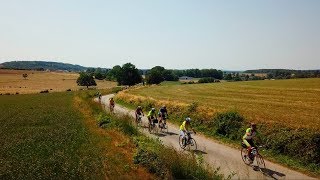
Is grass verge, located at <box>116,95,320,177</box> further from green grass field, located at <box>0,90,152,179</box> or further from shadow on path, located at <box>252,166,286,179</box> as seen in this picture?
green grass field, located at <box>0,90,152,179</box>

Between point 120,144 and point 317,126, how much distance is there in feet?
40.9

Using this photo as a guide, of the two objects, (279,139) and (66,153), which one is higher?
(279,139)

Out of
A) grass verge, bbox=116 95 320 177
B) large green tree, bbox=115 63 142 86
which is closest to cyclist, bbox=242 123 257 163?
grass verge, bbox=116 95 320 177

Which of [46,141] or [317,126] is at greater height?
[317,126]

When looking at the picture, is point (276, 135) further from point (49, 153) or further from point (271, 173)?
point (49, 153)

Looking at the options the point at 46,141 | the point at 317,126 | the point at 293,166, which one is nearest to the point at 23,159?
the point at 46,141

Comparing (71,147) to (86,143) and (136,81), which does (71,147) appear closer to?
(86,143)

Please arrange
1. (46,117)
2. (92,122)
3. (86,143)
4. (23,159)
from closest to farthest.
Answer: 1. (23,159)
2. (86,143)
3. (92,122)
4. (46,117)

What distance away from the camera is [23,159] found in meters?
20.4

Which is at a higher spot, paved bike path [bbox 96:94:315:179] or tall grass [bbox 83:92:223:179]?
tall grass [bbox 83:92:223:179]

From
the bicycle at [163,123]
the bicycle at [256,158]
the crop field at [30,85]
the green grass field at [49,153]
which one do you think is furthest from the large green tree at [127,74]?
the bicycle at [256,158]

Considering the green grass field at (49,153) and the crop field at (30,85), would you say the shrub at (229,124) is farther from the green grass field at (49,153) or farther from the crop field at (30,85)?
the crop field at (30,85)

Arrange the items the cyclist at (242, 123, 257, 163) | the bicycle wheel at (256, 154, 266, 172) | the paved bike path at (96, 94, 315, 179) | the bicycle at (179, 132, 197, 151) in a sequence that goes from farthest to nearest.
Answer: the bicycle at (179, 132, 197, 151)
the cyclist at (242, 123, 257, 163)
the bicycle wheel at (256, 154, 266, 172)
the paved bike path at (96, 94, 315, 179)

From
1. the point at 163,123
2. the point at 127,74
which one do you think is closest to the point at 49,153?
the point at 163,123
